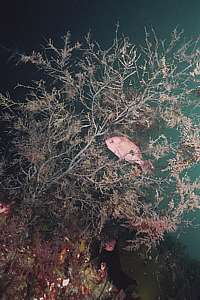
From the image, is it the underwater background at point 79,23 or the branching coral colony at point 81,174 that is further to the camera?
the underwater background at point 79,23

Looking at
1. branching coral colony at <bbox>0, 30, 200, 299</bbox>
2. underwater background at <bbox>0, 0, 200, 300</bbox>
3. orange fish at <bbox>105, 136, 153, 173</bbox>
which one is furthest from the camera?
underwater background at <bbox>0, 0, 200, 300</bbox>

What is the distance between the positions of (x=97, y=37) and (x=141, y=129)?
3.58 m

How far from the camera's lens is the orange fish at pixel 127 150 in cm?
737

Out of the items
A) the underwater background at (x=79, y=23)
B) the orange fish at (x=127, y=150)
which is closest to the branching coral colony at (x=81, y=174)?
the orange fish at (x=127, y=150)

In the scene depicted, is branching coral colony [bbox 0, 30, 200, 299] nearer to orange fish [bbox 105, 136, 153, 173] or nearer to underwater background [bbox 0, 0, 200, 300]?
orange fish [bbox 105, 136, 153, 173]

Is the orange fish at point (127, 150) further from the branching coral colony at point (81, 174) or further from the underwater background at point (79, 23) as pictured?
the underwater background at point (79, 23)

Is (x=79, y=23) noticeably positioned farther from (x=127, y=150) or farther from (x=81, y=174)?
(x=81, y=174)

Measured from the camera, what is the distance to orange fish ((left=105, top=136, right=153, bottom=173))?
7.37m

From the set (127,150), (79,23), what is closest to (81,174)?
(127,150)

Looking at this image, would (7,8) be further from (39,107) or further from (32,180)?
(32,180)

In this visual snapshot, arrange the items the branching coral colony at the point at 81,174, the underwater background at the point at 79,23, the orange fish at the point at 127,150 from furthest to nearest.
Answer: the underwater background at the point at 79,23
the orange fish at the point at 127,150
the branching coral colony at the point at 81,174

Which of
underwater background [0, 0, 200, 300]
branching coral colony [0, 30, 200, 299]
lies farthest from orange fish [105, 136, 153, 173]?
underwater background [0, 0, 200, 300]

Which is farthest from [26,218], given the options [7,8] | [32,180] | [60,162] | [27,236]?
[7,8]

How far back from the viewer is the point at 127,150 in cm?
768
